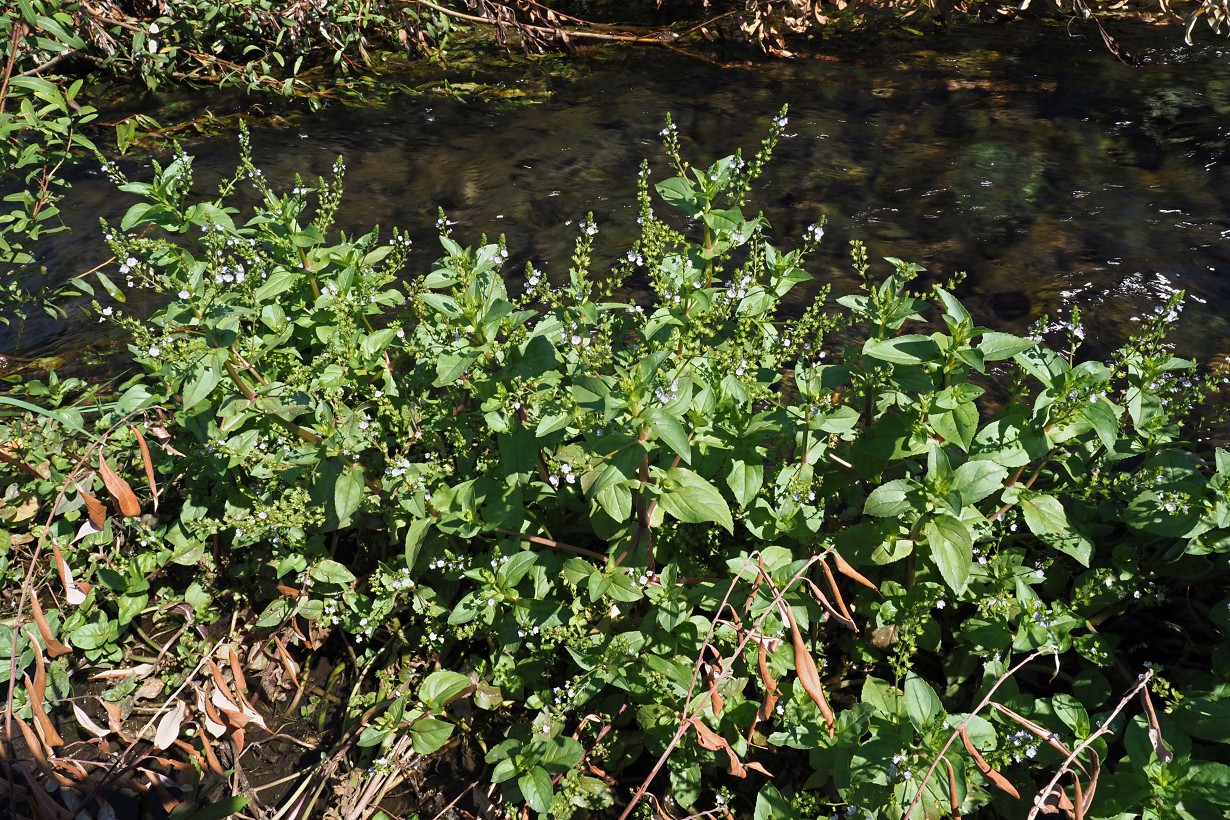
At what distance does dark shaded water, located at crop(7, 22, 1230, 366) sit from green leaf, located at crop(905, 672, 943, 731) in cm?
243

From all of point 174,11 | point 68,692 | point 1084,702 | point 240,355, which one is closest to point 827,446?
point 1084,702

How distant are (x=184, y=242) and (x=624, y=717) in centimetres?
391

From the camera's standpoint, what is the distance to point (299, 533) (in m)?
2.96

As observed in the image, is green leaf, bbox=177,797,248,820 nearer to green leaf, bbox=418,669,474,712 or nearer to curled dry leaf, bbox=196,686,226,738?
curled dry leaf, bbox=196,686,226,738

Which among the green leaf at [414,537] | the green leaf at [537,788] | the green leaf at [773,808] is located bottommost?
the green leaf at [537,788]

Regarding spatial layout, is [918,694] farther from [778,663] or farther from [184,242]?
[184,242]

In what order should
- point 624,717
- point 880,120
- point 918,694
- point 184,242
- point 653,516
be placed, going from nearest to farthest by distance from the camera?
point 918,694, point 653,516, point 624,717, point 184,242, point 880,120

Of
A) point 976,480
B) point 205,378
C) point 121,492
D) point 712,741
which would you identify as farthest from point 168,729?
point 976,480

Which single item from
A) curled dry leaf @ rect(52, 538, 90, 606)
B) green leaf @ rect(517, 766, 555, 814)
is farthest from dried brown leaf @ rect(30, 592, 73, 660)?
green leaf @ rect(517, 766, 555, 814)

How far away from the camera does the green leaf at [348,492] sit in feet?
8.61

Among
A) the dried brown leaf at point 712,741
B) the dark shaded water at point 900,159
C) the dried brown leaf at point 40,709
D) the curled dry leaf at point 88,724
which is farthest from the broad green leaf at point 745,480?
the dark shaded water at point 900,159

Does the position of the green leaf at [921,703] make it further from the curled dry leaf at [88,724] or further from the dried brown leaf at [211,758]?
the curled dry leaf at [88,724]

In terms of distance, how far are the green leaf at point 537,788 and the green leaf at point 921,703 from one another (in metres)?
0.94

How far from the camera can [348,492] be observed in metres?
2.65
